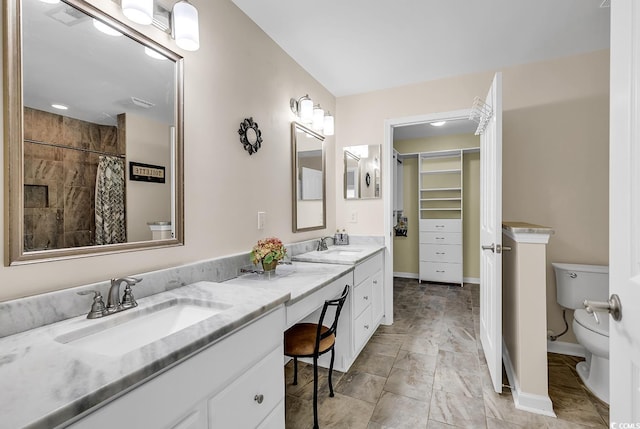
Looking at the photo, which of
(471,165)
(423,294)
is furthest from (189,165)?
(471,165)

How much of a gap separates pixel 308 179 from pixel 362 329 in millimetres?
1340

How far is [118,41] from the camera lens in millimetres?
1240

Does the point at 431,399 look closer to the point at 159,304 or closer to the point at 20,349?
the point at 159,304

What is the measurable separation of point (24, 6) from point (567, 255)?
11.5 feet

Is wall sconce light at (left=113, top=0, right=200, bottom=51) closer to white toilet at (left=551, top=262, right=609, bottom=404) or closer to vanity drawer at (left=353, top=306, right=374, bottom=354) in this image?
vanity drawer at (left=353, top=306, right=374, bottom=354)

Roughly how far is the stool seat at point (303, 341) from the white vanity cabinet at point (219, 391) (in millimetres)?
367

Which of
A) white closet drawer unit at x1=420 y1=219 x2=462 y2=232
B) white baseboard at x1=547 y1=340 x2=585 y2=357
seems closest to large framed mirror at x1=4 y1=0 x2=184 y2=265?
white baseboard at x1=547 y1=340 x2=585 y2=357

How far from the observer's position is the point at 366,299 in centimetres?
251

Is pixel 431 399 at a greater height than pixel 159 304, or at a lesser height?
lesser

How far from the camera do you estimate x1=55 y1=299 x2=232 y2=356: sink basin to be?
→ 948 millimetres

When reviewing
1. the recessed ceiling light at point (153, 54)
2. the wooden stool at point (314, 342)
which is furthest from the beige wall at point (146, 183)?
the wooden stool at point (314, 342)

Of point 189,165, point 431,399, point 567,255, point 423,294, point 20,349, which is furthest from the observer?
point 423,294
